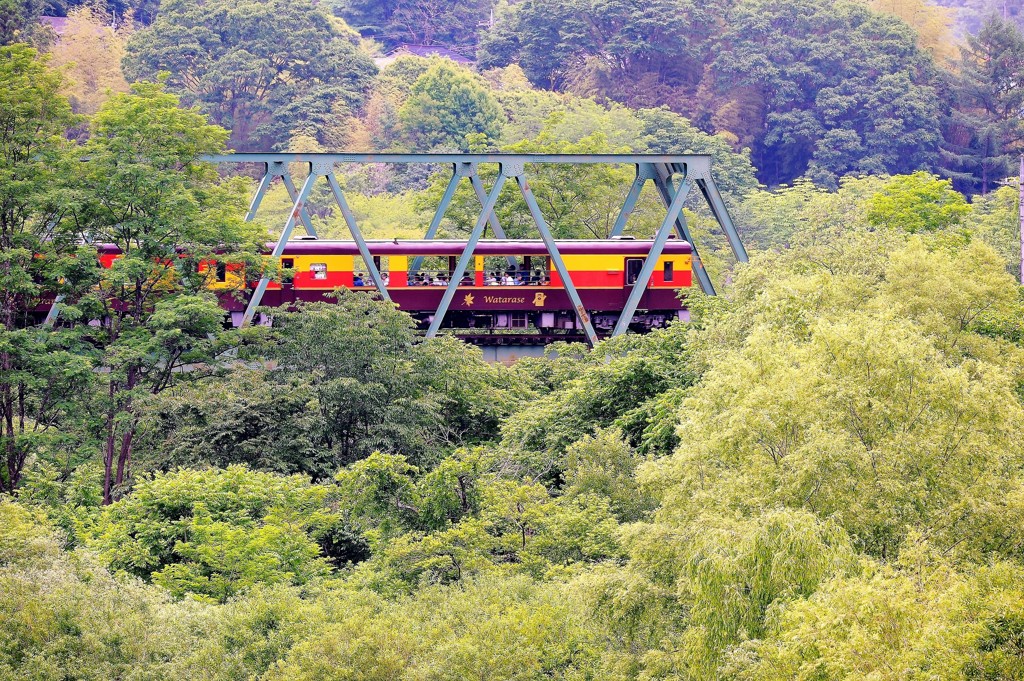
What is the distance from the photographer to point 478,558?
2334 cm

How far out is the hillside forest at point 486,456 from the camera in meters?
16.9

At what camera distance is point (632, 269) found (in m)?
43.7

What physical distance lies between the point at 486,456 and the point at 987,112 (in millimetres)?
81686

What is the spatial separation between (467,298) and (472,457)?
56.7 feet

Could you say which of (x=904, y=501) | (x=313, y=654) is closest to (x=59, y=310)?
(x=313, y=654)

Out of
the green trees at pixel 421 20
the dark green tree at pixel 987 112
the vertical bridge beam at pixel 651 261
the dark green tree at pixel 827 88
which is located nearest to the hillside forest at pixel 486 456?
the vertical bridge beam at pixel 651 261

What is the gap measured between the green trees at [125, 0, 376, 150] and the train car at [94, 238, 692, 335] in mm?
52034

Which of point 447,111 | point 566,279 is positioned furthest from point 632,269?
point 447,111

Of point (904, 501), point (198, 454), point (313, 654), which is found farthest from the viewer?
point (198, 454)

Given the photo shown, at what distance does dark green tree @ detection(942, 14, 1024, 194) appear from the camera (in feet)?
324

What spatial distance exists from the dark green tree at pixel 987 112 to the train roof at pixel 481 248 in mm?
60469

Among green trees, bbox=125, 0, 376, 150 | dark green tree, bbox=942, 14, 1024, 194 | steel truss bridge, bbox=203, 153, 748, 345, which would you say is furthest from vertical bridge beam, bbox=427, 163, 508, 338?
dark green tree, bbox=942, 14, 1024, 194

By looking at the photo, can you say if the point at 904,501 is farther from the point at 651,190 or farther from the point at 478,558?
the point at 651,190

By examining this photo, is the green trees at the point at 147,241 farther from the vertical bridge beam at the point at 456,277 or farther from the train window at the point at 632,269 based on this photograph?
the train window at the point at 632,269
